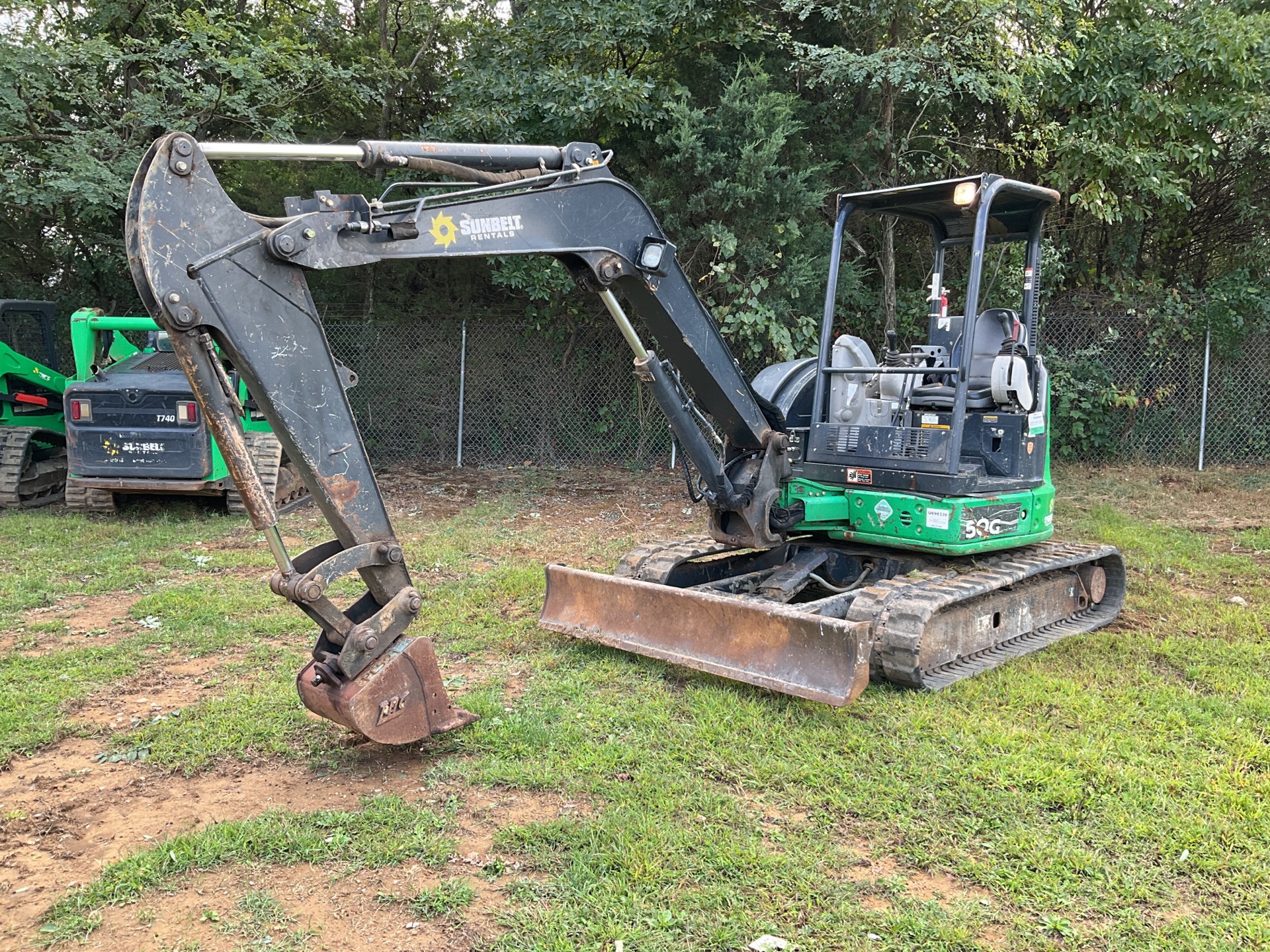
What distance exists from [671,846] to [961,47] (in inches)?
368

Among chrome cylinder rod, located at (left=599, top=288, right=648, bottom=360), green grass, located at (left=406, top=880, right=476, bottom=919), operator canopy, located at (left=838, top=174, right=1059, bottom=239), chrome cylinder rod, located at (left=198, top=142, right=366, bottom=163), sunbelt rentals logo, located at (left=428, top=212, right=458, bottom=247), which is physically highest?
operator canopy, located at (left=838, top=174, right=1059, bottom=239)

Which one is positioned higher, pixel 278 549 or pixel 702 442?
pixel 702 442

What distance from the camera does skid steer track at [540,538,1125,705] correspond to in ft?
15.9

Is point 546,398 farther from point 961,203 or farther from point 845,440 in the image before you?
point 961,203

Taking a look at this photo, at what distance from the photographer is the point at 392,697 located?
407 cm

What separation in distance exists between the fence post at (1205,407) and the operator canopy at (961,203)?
7386 millimetres

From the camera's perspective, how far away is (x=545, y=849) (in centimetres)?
358

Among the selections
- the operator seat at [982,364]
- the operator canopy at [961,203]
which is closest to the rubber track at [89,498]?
the operator canopy at [961,203]

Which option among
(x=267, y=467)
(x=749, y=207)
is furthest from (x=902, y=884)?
(x=749, y=207)

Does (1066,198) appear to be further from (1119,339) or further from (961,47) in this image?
(961,47)

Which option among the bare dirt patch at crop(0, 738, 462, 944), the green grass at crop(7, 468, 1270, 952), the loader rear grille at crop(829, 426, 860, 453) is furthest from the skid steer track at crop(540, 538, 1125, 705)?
the bare dirt patch at crop(0, 738, 462, 944)

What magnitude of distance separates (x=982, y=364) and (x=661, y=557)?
2.40 meters

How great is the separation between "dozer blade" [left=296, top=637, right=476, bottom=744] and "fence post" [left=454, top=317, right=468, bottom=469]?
9.04 meters

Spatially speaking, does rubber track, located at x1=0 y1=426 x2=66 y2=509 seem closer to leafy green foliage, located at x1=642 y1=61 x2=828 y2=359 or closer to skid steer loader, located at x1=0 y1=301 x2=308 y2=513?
skid steer loader, located at x1=0 y1=301 x2=308 y2=513
